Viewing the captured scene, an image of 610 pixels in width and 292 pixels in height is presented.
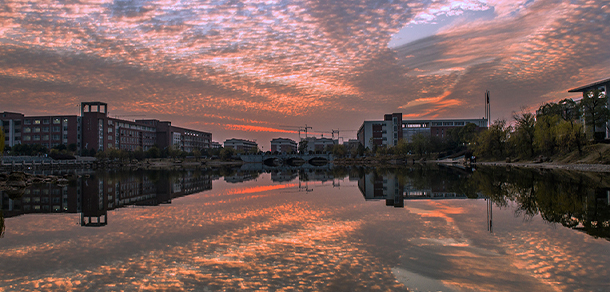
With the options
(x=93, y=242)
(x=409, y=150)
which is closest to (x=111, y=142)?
(x=409, y=150)

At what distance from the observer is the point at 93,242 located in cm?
1025

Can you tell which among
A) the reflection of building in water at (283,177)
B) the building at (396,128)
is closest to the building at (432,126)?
the building at (396,128)

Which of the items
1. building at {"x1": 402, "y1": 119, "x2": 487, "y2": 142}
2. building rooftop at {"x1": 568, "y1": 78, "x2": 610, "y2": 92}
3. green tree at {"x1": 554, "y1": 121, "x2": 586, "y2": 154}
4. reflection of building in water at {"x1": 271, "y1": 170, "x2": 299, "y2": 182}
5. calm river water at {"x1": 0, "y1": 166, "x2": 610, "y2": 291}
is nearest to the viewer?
calm river water at {"x1": 0, "y1": 166, "x2": 610, "y2": 291}

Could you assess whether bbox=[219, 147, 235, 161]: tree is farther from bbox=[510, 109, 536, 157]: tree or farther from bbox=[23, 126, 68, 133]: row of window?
bbox=[510, 109, 536, 157]: tree

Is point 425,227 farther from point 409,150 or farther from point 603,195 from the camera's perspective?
point 409,150

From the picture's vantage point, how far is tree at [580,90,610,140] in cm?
5644

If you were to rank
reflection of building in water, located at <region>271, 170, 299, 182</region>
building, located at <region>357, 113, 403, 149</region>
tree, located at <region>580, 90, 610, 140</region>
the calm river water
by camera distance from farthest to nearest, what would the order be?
building, located at <region>357, 113, 403, 149</region> → tree, located at <region>580, 90, 610, 140</region> → reflection of building in water, located at <region>271, 170, 299, 182</region> → the calm river water

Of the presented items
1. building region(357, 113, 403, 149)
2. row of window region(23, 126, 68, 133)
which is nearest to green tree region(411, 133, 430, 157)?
building region(357, 113, 403, 149)

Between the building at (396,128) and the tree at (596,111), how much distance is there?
10210 cm

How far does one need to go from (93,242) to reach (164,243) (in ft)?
7.05

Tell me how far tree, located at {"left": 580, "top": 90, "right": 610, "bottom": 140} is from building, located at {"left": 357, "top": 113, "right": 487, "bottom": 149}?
102103 mm

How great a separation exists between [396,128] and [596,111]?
4264 inches

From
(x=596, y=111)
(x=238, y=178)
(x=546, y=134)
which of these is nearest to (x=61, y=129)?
(x=238, y=178)

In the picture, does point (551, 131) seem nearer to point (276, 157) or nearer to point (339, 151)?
point (339, 151)
